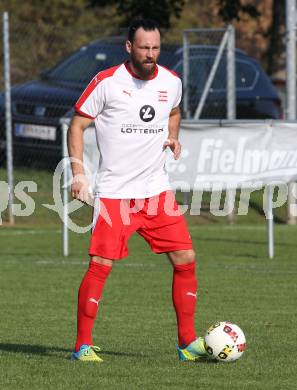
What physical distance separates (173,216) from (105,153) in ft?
1.90

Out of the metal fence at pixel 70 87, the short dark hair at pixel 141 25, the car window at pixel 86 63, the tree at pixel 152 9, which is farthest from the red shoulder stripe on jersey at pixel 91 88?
the tree at pixel 152 9

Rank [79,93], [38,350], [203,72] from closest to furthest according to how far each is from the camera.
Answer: [38,350], [79,93], [203,72]

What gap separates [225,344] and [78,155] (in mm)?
1467

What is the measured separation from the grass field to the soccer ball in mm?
73

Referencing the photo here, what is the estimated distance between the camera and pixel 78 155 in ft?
27.7

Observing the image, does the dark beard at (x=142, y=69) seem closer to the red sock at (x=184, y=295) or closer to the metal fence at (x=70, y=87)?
the red sock at (x=184, y=295)

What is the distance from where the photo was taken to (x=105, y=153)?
8.57 meters

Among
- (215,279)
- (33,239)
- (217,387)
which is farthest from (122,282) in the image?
(217,387)

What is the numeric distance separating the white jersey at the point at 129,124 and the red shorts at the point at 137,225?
0.06 m

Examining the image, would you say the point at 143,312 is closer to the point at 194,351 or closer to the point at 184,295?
the point at 184,295

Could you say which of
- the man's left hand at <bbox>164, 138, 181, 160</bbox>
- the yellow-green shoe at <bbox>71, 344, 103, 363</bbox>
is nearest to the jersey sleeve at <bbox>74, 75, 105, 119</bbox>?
the man's left hand at <bbox>164, 138, 181, 160</bbox>

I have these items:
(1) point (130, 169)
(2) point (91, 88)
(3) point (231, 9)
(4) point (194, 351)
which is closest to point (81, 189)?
(1) point (130, 169)

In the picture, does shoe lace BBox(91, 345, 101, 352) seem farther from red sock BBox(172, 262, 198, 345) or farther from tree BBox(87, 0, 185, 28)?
tree BBox(87, 0, 185, 28)

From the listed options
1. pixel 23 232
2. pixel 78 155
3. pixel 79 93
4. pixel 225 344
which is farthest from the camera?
pixel 79 93
